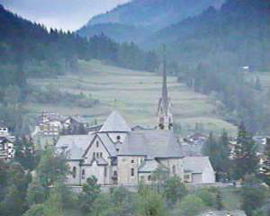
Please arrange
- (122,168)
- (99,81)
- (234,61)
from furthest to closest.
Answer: (234,61) < (99,81) < (122,168)

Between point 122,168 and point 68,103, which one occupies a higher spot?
point 68,103

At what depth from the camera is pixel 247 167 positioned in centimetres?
4834

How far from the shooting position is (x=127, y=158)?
150 feet

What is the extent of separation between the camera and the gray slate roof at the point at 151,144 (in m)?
45.9

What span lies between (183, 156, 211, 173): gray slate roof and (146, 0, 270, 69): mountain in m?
65.7

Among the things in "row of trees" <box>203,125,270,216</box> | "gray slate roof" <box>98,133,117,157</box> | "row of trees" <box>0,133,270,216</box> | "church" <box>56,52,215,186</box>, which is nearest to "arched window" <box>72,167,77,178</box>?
"church" <box>56,52,215,186</box>

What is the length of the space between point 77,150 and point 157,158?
13.3 ft

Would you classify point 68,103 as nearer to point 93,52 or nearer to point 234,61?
point 93,52

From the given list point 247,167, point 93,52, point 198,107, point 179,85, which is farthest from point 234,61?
point 247,167

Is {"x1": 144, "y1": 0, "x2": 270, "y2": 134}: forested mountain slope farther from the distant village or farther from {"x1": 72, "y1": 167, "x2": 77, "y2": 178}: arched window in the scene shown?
{"x1": 72, "y1": 167, "x2": 77, "y2": 178}: arched window

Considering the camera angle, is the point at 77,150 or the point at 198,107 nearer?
the point at 77,150

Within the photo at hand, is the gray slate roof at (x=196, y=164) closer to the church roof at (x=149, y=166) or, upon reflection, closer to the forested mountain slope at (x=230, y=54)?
the church roof at (x=149, y=166)

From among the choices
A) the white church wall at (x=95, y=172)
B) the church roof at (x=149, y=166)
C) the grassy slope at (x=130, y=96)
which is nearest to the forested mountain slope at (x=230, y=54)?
the grassy slope at (x=130, y=96)

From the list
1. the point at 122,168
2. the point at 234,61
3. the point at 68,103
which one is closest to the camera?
the point at 122,168
